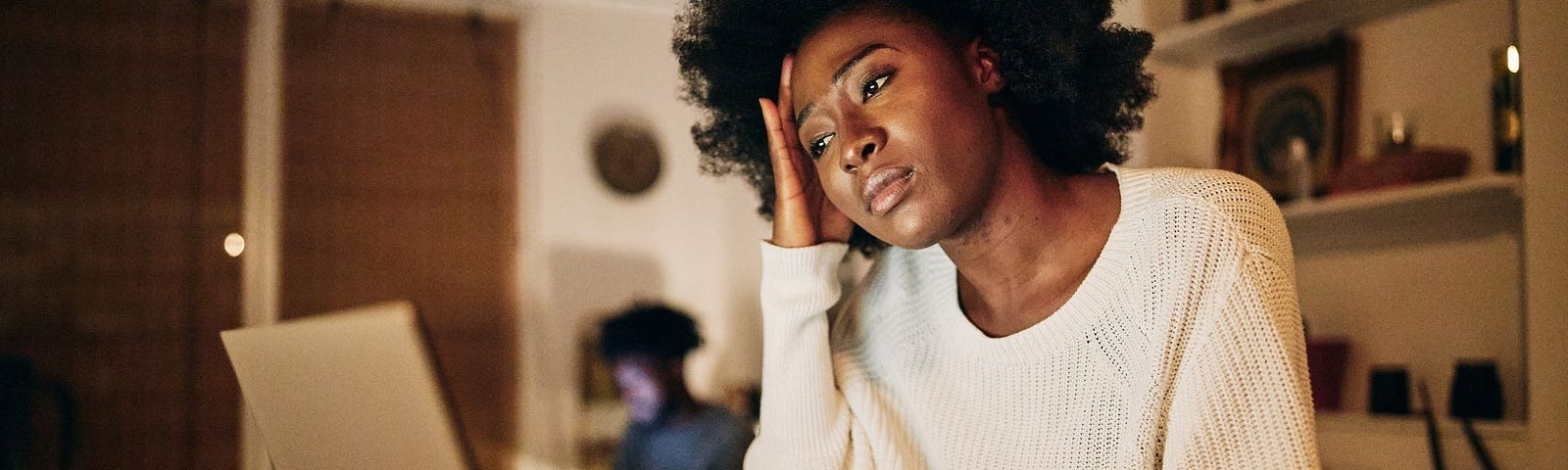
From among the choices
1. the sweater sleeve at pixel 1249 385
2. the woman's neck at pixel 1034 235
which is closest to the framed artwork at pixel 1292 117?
the woman's neck at pixel 1034 235

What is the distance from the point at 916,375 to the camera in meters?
1.26

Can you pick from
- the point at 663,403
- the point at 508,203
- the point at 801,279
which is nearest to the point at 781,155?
the point at 801,279

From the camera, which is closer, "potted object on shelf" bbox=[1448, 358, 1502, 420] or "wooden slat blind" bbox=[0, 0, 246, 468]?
"potted object on shelf" bbox=[1448, 358, 1502, 420]

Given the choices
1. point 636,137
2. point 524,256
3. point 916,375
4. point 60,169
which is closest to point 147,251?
point 60,169

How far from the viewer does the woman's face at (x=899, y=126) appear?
40.9 inches

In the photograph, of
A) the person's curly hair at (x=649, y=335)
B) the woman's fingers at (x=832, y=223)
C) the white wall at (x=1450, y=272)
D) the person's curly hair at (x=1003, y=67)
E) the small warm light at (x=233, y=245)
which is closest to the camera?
the person's curly hair at (x=1003, y=67)

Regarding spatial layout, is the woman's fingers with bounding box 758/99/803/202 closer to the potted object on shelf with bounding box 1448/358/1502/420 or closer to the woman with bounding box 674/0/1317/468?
the woman with bounding box 674/0/1317/468

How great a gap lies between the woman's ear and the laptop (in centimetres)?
64

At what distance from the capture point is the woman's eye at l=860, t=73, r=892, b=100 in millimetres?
1079

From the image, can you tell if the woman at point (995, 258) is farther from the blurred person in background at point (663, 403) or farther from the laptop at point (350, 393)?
the blurred person in background at point (663, 403)

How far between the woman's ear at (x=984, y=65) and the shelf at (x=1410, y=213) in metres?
1.08

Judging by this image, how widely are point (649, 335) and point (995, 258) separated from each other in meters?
2.24

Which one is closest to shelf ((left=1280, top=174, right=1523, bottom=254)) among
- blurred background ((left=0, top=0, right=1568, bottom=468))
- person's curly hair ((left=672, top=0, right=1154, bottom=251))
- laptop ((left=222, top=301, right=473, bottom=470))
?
blurred background ((left=0, top=0, right=1568, bottom=468))

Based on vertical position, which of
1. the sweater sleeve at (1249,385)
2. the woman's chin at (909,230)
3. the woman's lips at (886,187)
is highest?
the woman's lips at (886,187)
